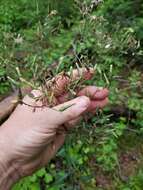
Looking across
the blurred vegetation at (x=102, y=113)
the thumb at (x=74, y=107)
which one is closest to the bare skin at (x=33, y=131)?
the thumb at (x=74, y=107)

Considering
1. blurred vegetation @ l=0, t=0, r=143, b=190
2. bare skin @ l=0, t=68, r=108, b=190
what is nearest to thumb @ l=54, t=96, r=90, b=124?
bare skin @ l=0, t=68, r=108, b=190

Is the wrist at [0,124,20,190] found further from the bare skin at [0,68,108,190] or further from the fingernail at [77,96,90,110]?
the fingernail at [77,96,90,110]

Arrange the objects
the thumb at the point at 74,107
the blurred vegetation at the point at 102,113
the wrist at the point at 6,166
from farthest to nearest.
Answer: the blurred vegetation at the point at 102,113, the wrist at the point at 6,166, the thumb at the point at 74,107

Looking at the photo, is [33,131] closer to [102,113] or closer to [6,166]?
[6,166]

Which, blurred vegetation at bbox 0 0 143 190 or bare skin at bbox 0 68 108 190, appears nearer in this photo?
bare skin at bbox 0 68 108 190

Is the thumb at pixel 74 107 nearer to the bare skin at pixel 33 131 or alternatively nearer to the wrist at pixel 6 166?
the bare skin at pixel 33 131

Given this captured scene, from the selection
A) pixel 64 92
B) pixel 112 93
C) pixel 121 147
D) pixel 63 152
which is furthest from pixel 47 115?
pixel 121 147

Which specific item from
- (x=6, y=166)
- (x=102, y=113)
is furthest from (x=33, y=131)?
(x=102, y=113)

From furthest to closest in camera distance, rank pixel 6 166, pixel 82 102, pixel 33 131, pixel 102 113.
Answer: pixel 102 113
pixel 6 166
pixel 33 131
pixel 82 102
